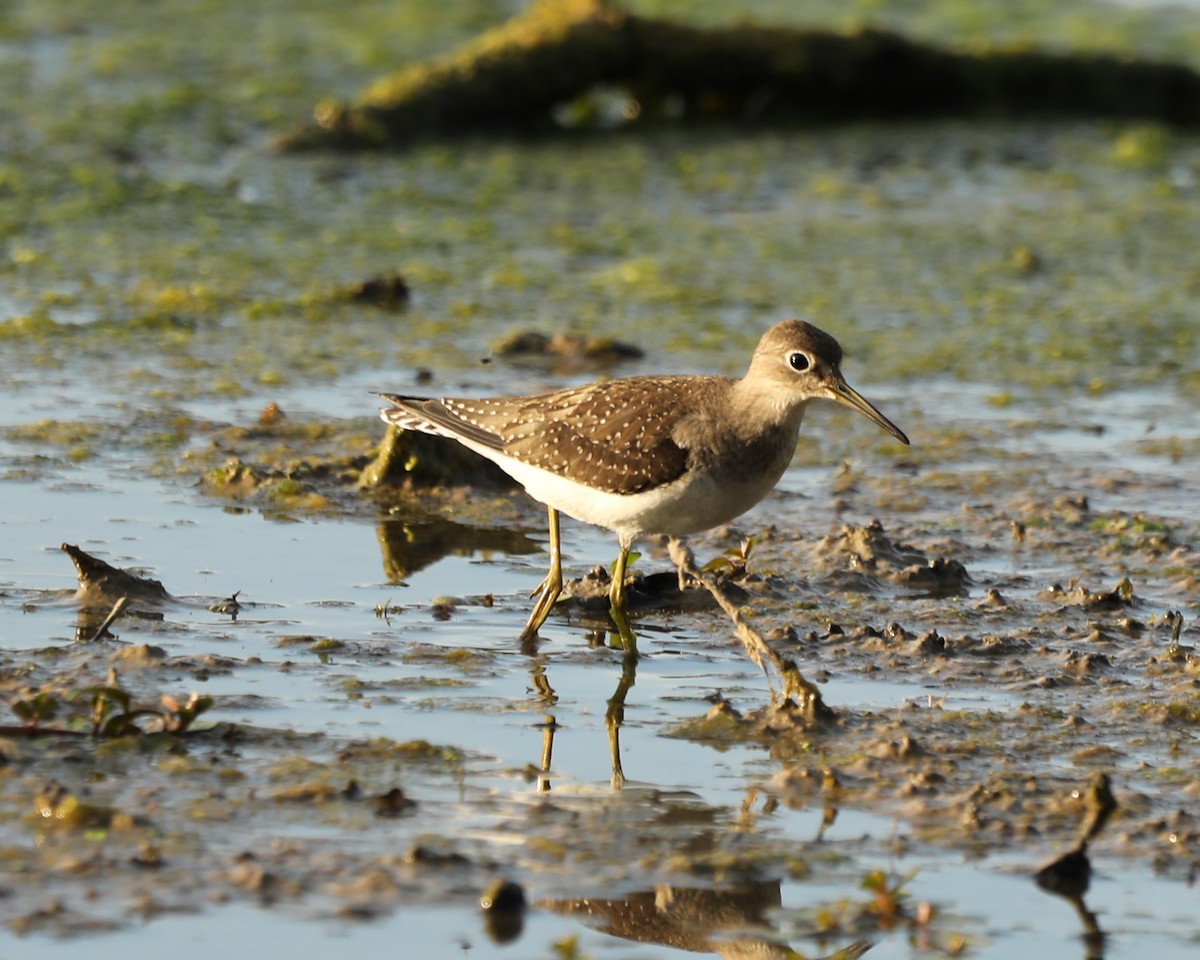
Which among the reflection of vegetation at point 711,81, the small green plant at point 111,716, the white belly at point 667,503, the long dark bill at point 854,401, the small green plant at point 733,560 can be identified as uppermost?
the reflection of vegetation at point 711,81

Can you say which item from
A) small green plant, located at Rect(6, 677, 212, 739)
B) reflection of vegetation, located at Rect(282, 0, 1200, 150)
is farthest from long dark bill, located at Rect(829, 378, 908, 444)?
reflection of vegetation, located at Rect(282, 0, 1200, 150)

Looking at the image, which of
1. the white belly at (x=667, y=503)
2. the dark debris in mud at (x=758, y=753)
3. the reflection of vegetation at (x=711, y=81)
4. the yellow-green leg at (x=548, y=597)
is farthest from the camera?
the reflection of vegetation at (x=711, y=81)

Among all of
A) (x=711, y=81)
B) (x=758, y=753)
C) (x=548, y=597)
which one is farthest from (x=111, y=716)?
(x=711, y=81)

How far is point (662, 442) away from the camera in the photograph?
24.0 ft

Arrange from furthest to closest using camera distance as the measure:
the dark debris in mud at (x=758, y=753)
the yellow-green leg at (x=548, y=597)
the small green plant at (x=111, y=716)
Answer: the yellow-green leg at (x=548, y=597) < the small green plant at (x=111, y=716) < the dark debris in mud at (x=758, y=753)

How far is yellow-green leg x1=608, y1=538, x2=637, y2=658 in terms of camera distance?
7.37 meters

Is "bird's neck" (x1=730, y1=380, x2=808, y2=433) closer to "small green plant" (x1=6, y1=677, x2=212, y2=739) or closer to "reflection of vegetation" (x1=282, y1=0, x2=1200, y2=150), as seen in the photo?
"small green plant" (x1=6, y1=677, x2=212, y2=739)

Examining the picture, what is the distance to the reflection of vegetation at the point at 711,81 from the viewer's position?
15648 millimetres

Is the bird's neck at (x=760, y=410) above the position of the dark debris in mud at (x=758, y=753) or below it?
above

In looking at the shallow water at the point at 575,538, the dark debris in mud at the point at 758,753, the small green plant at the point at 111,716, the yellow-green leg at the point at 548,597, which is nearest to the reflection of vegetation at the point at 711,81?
the shallow water at the point at 575,538

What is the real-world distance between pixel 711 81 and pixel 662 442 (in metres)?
9.78

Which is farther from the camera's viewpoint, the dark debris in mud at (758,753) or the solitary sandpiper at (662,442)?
the solitary sandpiper at (662,442)

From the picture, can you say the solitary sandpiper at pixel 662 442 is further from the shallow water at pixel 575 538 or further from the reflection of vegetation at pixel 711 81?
the reflection of vegetation at pixel 711 81

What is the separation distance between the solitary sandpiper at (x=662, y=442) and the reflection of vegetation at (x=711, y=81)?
811 cm
